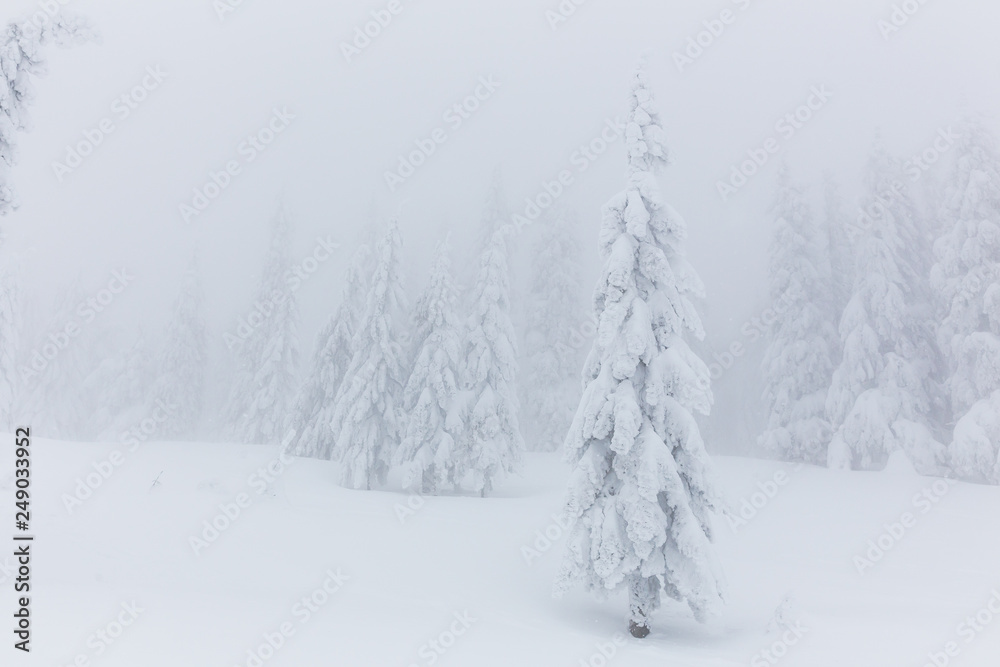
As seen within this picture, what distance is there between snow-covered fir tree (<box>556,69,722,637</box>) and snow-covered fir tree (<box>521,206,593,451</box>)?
24368mm

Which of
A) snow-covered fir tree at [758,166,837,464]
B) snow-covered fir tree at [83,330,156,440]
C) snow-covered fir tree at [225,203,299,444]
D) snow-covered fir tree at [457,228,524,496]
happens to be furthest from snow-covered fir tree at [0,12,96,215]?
snow-covered fir tree at [83,330,156,440]

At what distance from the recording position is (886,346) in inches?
1075

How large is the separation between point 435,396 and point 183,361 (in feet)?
89.8

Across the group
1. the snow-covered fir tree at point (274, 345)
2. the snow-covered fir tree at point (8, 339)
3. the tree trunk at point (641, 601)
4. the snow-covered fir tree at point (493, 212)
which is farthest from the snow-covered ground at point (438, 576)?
the snow-covered fir tree at point (493, 212)

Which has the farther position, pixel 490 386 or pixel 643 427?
pixel 490 386

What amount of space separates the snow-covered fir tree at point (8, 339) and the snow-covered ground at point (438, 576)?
11.8 m

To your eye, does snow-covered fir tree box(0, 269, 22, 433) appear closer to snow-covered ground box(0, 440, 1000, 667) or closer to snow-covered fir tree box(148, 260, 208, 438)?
snow-covered fir tree box(148, 260, 208, 438)

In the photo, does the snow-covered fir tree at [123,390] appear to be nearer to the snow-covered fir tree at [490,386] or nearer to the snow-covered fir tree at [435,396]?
the snow-covered fir tree at [435,396]

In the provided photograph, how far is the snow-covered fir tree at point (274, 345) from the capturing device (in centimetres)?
3850

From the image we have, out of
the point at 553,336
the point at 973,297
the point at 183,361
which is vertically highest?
the point at 973,297

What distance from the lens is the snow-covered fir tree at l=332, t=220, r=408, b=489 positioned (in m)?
26.2

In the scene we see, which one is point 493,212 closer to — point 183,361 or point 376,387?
point 376,387

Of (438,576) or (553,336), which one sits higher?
(438,576)

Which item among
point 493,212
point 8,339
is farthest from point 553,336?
point 8,339
